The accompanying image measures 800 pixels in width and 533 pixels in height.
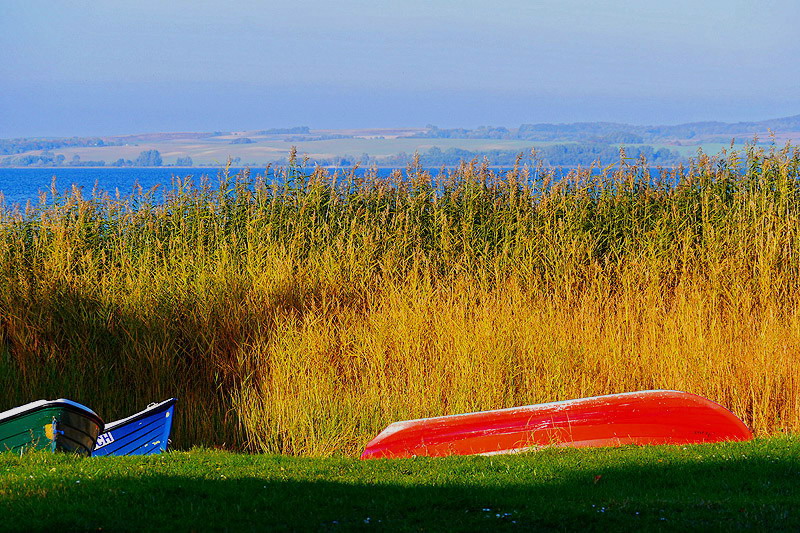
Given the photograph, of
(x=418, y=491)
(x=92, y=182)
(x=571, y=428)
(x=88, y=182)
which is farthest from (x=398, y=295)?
(x=88, y=182)

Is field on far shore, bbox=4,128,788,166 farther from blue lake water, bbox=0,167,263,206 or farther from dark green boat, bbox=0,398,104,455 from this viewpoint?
dark green boat, bbox=0,398,104,455

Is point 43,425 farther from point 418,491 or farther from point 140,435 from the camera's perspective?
point 418,491

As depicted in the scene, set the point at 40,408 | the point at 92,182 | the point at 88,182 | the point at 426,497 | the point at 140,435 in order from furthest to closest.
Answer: the point at 88,182
the point at 92,182
the point at 140,435
the point at 40,408
the point at 426,497

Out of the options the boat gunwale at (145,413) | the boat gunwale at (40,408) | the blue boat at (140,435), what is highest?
the boat gunwale at (40,408)

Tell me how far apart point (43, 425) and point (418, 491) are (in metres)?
2.64

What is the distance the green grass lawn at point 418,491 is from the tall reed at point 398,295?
140 cm

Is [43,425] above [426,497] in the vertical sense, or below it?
above

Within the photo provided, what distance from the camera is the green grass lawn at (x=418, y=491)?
12.7ft

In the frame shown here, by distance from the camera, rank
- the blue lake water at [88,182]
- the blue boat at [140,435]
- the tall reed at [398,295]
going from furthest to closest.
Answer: the blue lake water at [88,182] < the tall reed at [398,295] < the blue boat at [140,435]

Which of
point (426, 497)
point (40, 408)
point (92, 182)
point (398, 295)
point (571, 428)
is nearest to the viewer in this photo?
point (426, 497)

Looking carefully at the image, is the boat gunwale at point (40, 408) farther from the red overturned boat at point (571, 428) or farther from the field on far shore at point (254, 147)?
the field on far shore at point (254, 147)

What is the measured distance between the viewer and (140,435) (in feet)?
20.1

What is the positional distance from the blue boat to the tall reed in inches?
38.4

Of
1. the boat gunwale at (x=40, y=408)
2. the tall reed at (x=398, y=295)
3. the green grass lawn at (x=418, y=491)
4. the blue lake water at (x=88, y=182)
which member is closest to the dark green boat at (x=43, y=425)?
the boat gunwale at (x=40, y=408)
